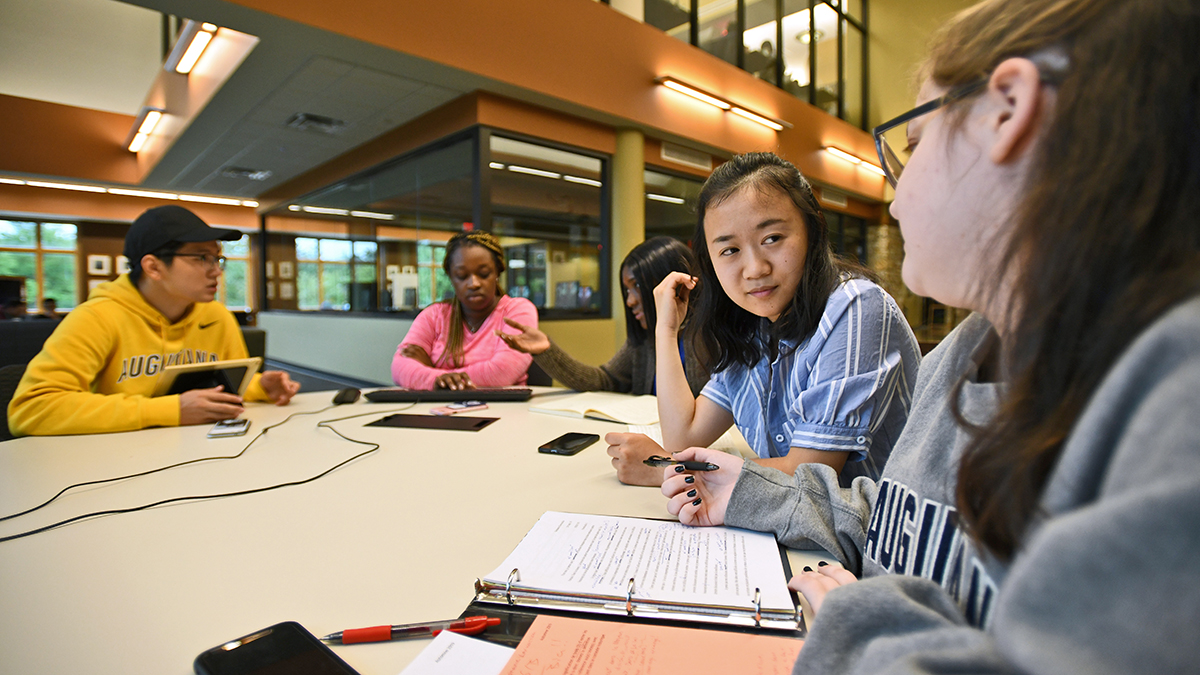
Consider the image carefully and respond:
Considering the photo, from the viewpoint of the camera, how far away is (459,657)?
54 centimetres

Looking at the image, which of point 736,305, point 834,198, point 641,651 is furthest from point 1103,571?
point 834,198

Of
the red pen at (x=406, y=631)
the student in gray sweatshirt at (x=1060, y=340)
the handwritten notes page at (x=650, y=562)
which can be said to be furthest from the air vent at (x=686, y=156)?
the red pen at (x=406, y=631)

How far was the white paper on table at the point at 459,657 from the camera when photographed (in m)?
0.52

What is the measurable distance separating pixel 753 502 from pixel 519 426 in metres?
0.91

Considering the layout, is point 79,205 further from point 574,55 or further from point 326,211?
point 574,55

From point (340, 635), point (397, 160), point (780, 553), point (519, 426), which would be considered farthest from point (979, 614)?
point (397, 160)

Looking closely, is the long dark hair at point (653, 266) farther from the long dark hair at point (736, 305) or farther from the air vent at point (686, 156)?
the air vent at point (686, 156)

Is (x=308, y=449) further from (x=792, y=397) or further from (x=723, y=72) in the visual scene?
(x=723, y=72)

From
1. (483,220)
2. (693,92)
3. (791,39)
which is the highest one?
(791,39)

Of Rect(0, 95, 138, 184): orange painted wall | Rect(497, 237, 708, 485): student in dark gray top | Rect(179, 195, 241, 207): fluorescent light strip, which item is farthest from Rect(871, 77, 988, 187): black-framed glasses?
Rect(179, 195, 241, 207): fluorescent light strip

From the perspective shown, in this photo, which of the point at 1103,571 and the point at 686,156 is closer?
the point at 1103,571

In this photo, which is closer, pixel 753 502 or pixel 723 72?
pixel 753 502

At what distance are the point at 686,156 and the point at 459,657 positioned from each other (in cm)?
565

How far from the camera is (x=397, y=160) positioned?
17.4 feet
